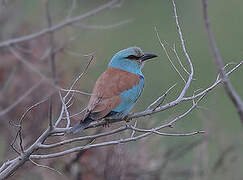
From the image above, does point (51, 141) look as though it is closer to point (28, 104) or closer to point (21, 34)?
point (28, 104)

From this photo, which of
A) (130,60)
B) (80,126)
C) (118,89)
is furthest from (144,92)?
(80,126)

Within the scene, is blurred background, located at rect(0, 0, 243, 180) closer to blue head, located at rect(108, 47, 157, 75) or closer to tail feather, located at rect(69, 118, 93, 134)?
blue head, located at rect(108, 47, 157, 75)

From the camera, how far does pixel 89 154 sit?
23.9 feet

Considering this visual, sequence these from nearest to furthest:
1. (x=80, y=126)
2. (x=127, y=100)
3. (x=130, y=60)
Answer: (x=80, y=126) → (x=127, y=100) → (x=130, y=60)

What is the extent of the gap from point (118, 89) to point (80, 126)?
817 mm

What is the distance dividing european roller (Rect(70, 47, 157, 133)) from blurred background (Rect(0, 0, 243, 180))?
35cm

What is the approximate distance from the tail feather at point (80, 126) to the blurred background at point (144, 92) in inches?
22.1

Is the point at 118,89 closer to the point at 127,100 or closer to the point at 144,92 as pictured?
the point at 127,100

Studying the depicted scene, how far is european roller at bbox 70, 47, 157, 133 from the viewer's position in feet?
16.0

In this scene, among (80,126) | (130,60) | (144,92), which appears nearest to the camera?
(80,126)

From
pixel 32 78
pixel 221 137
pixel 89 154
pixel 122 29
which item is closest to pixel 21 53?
pixel 32 78

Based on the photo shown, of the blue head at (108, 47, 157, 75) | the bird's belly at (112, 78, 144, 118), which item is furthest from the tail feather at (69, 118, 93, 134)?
the blue head at (108, 47, 157, 75)

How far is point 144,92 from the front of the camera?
10.9 m

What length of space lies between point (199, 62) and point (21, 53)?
473 centimetres
